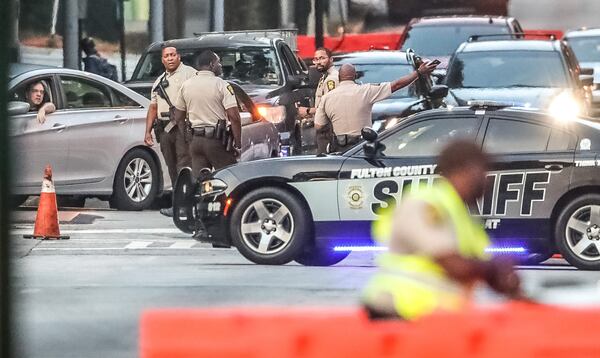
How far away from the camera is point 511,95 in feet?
65.0

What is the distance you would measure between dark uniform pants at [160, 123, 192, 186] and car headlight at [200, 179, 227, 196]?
11.0 feet

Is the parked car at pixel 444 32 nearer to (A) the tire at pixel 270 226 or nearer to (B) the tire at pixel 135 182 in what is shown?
(B) the tire at pixel 135 182

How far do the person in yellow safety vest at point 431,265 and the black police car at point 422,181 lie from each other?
21.8ft

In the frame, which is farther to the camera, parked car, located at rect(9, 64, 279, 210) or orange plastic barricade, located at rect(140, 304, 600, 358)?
parked car, located at rect(9, 64, 279, 210)

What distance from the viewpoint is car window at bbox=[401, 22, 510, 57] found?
2730 centimetres

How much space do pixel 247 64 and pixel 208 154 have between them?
4.85 metres

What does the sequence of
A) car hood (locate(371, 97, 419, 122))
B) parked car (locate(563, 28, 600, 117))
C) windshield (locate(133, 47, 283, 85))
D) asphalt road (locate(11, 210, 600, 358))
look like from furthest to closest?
1. parked car (locate(563, 28, 600, 117))
2. windshield (locate(133, 47, 283, 85))
3. car hood (locate(371, 97, 419, 122))
4. asphalt road (locate(11, 210, 600, 358))

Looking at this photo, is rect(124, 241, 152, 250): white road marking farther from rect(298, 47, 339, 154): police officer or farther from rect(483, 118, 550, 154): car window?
rect(483, 118, 550, 154): car window

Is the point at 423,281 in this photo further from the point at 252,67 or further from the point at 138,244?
the point at 252,67

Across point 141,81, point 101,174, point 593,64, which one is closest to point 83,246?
point 101,174

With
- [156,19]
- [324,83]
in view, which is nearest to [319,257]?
[324,83]

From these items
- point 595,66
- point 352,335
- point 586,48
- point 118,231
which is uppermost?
point 352,335

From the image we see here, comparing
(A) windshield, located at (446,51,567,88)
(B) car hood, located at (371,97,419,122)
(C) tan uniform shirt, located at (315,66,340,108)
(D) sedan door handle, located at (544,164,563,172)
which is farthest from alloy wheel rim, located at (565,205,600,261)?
(A) windshield, located at (446,51,567,88)

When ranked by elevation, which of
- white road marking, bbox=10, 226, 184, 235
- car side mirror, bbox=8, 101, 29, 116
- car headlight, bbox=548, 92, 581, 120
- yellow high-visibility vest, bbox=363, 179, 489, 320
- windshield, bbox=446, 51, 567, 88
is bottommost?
white road marking, bbox=10, 226, 184, 235
